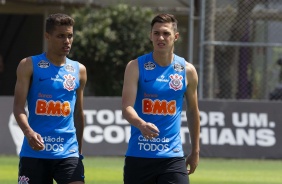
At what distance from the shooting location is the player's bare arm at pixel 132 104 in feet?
23.0

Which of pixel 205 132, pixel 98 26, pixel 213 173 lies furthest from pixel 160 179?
pixel 98 26

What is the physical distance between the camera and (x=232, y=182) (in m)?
14.5

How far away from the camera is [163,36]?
24.7 feet

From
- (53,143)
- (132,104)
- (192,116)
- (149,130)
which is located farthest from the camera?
(53,143)

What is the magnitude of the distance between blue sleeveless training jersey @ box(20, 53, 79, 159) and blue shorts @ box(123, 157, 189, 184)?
685 mm

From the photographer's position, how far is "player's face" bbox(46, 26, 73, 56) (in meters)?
8.02

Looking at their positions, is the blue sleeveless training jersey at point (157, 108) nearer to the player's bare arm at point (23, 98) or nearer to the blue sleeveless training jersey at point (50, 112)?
the blue sleeveless training jersey at point (50, 112)

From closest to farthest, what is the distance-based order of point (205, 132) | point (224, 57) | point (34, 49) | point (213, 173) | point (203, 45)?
point (213, 173)
point (205, 132)
point (203, 45)
point (224, 57)
point (34, 49)

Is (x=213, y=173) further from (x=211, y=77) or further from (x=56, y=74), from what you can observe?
(x=56, y=74)

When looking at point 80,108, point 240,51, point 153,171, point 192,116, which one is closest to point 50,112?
point 80,108

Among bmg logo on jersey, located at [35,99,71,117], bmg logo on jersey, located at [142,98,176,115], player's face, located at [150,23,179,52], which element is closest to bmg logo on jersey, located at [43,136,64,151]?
bmg logo on jersey, located at [35,99,71,117]

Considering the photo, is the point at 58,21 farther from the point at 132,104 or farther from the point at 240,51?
the point at 240,51

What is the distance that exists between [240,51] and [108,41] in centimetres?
446

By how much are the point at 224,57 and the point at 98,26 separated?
400 cm
